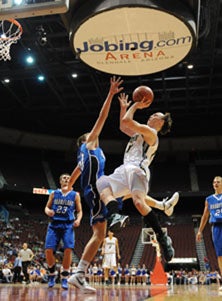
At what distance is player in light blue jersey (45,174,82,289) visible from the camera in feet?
19.5

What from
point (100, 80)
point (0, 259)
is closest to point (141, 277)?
point (0, 259)

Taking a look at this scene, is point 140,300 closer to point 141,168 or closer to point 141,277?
point 141,168

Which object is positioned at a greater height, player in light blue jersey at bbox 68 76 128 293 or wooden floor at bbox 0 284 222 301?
player in light blue jersey at bbox 68 76 128 293

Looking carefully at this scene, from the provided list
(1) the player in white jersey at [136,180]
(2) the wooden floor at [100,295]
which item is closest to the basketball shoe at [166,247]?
(1) the player in white jersey at [136,180]

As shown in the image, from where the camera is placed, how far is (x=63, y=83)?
22188mm

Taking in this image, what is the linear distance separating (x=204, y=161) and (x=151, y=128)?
26869mm

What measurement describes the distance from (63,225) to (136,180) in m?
2.57

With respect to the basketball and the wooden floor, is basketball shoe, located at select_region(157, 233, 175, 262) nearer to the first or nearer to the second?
the wooden floor

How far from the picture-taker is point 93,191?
4.36m

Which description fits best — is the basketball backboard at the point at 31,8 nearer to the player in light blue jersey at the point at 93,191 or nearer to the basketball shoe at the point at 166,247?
the player in light blue jersey at the point at 93,191

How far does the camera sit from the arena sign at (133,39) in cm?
823

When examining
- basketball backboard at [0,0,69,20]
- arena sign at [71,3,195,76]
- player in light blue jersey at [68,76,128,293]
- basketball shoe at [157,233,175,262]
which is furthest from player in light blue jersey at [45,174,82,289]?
arena sign at [71,3,195,76]

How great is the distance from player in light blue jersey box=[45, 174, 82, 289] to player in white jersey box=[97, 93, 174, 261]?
6.33 feet

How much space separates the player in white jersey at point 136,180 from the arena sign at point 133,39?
178 inches
